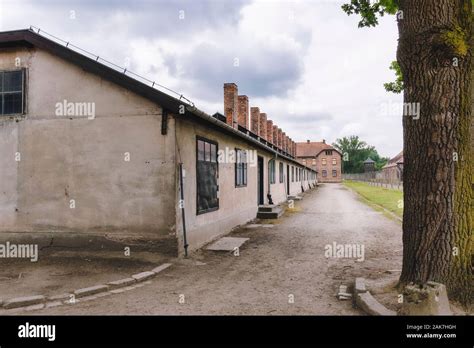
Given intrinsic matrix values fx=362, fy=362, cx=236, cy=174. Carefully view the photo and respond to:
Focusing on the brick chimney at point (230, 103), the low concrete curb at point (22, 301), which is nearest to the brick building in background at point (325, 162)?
the brick chimney at point (230, 103)

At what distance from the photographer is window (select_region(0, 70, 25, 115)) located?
8.92m

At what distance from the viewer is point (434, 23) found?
198 inches

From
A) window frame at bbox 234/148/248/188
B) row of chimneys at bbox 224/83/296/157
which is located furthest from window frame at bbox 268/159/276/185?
window frame at bbox 234/148/248/188

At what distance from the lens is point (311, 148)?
85312 millimetres

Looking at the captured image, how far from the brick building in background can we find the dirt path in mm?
71865

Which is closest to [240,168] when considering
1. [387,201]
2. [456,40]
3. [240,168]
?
[240,168]

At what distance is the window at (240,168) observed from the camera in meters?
13.6

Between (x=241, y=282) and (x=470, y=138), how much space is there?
4293 mm

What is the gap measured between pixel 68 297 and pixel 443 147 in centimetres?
592

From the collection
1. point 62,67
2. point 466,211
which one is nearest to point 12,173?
point 62,67

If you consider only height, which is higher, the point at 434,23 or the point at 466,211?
the point at 434,23

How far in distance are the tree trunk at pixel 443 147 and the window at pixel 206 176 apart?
559cm

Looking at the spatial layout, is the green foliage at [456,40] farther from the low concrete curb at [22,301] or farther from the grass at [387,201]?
the grass at [387,201]
